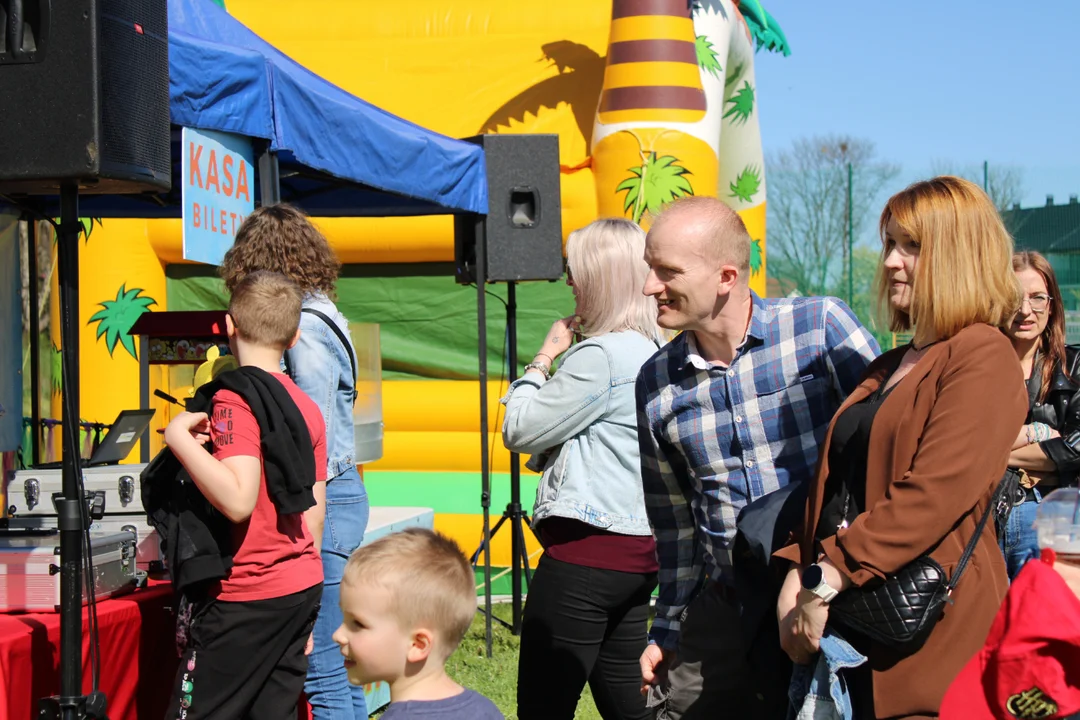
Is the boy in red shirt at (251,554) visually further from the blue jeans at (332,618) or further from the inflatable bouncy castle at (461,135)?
the inflatable bouncy castle at (461,135)

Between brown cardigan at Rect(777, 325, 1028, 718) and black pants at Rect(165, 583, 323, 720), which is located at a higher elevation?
brown cardigan at Rect(777, 325, 1028, 718)

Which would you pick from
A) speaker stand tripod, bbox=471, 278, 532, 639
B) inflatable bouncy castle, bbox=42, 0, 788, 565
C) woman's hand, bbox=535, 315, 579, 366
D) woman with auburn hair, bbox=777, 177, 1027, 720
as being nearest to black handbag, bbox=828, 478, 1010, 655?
woman with auburn hair, bbox=777, 177, 1027, 720

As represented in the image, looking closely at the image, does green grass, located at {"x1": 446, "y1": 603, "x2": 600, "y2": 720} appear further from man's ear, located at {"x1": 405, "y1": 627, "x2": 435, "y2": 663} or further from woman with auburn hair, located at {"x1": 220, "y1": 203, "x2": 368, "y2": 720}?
man's ear, located at {"x1": 405, "y1": 627, "x2": 435, "y2": 663}

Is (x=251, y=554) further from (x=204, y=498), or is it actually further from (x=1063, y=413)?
(x=1063, y=413)

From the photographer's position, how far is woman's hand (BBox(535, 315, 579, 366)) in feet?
10.3

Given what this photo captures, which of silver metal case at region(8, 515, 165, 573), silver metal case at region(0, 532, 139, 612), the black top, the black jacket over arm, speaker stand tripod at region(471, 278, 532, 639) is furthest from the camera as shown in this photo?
speaker stand tripod at region(471, 278, 532, 639)

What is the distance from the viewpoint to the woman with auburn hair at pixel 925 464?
1.78 metres

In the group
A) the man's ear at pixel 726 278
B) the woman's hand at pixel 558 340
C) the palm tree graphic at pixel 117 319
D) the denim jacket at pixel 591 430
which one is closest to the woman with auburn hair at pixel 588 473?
the denim jacket at pixel 591 430

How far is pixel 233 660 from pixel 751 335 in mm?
1358

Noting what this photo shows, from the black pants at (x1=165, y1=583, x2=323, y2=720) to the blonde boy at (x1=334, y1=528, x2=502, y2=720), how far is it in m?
0.81

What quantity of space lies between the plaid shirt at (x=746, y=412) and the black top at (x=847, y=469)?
0.94ft

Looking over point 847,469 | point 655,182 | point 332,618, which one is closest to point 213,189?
point 332,618

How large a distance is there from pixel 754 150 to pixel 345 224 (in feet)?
10.1

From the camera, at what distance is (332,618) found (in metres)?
3.13
